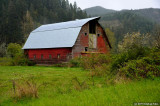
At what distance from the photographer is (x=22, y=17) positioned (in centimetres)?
6600

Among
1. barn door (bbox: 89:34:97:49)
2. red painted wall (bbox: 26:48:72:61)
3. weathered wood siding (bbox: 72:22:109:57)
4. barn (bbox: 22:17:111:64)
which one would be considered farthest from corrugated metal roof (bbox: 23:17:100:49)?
barn door (bbox: 89:34:97:49)

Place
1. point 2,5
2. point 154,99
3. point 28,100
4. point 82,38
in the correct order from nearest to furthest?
point 154,99 < point 28,100 < point 82,38 < point 2,5

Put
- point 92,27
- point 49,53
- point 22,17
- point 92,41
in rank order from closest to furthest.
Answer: point 49,53 → point 92,41 → point 92,27 → point 22,17

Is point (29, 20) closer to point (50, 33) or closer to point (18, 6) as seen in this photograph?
point (18, 6)

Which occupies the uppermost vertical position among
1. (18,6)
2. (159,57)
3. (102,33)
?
(18,6)

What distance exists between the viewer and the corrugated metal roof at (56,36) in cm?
2552

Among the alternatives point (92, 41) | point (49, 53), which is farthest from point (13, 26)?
point (92, 41)

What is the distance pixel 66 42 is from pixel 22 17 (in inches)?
1794

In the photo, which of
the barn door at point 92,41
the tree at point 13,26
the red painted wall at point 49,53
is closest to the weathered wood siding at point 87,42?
the barn door at point 92,41

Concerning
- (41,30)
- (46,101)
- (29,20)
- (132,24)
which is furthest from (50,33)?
(132,24)

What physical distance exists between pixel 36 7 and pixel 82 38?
56327 millimetres

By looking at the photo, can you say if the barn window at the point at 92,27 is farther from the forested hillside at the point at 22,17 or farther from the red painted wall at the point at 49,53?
the forested hillside at the point at 22,17

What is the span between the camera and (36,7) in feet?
255

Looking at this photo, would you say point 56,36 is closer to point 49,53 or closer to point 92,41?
point 49,53
